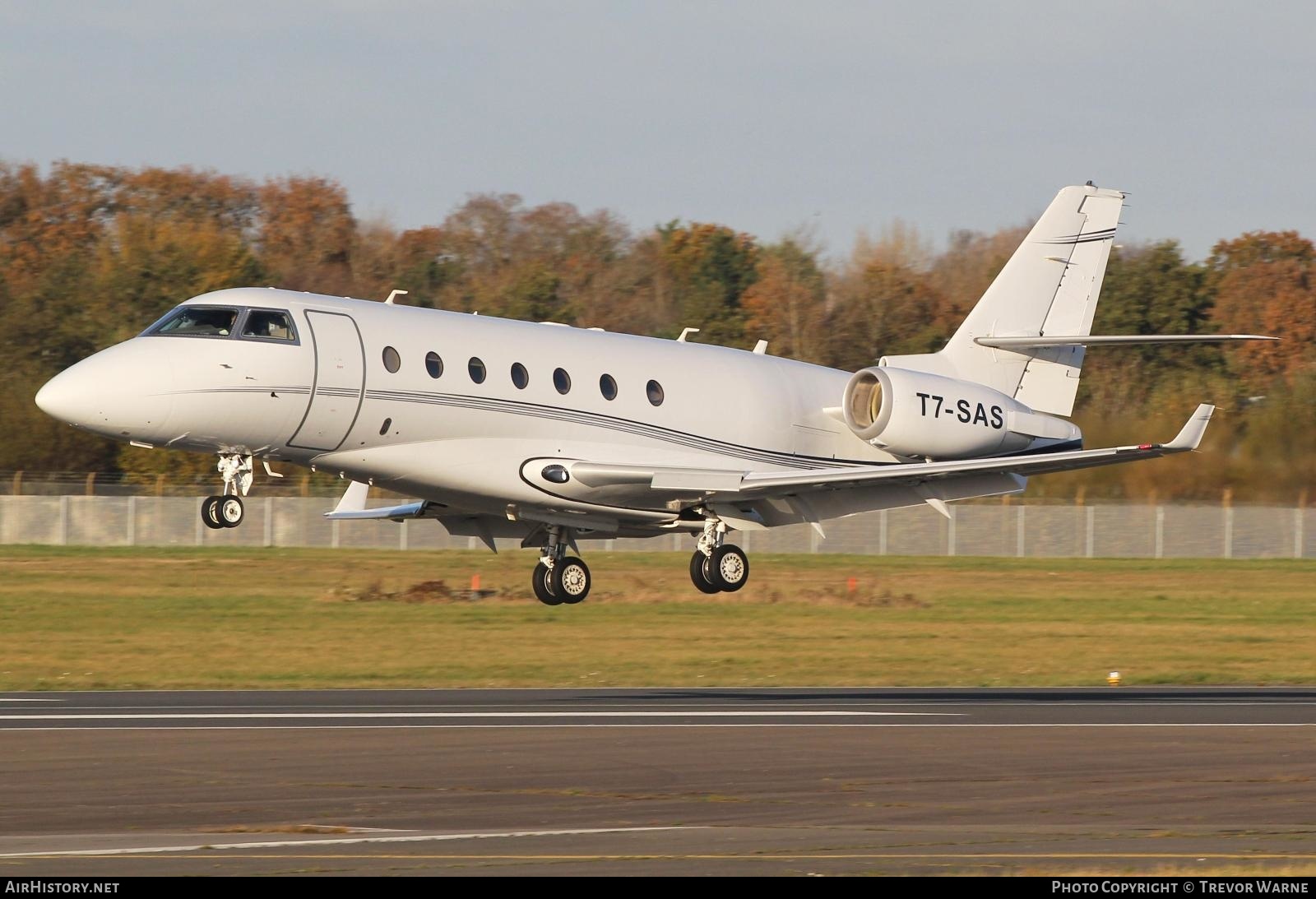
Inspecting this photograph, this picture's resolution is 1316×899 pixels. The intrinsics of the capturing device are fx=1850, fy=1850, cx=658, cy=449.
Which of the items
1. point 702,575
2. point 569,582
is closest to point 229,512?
point 569,582

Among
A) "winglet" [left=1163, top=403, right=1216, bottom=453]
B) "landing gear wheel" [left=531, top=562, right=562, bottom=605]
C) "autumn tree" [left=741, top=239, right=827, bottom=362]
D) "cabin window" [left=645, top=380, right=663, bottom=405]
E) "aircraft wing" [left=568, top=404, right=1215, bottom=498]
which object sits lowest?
"landing gear wheel" [left=531, top=562, right=562, bottom=605]

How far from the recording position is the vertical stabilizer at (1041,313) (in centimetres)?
2734

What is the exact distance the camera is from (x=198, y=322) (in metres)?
21.1

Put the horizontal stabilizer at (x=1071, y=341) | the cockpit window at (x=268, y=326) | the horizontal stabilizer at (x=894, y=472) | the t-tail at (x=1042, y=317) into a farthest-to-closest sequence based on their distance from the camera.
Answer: the t-tail at (x=1042, y=317), the horizontal stabilizer at (x=1071, y=341), the horizontal stabilizer at (x=894, y=472), the cockpit window at (x=268, y=326)

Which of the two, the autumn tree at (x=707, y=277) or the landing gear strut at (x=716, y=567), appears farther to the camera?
the autumn tree at (x=707, y=277)

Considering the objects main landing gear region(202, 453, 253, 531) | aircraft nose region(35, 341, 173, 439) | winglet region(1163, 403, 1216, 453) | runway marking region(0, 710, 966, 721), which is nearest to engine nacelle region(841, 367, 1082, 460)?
runway marking region(0, 710, 966, 721)

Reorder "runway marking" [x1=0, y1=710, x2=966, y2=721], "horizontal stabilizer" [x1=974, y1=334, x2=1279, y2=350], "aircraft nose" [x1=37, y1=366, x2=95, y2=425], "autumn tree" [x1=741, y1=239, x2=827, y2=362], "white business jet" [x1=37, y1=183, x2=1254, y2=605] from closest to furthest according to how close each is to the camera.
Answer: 1. "aircraft nose" [x1=37, y1=366, x2=95, y2=425]
2. "white business jet" [x1=37, y1=183, x2=1254, y2=605]
3. "runway marking" [x1=0, y1=710, x2=966, y2=721]
4. "horizontal stabilizer" [x1=974, y1=334, x2=1279, y2=350]
5. "autumn tree" [x1=741, y1=239, x2=827, y2=362]

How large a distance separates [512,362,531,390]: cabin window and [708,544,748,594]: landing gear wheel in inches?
145

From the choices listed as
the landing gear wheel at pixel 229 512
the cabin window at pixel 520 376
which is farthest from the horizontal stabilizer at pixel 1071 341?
the landing gear wheel at pixel 229 512

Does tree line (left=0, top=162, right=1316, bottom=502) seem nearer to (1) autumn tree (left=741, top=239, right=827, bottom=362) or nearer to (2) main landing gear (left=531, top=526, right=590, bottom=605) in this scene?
(1) autumn tree (left=741, top=239, right=827, bottom=362)

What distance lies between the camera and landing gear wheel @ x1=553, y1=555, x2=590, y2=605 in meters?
24.9

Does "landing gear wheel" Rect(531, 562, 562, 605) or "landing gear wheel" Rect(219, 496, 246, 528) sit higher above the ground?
"landing gear wheel" Rect(219, 496, 246, 528)

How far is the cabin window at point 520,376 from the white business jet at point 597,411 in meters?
0.02

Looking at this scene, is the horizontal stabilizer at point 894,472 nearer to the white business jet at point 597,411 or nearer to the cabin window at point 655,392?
the white business jet at point 597,411
